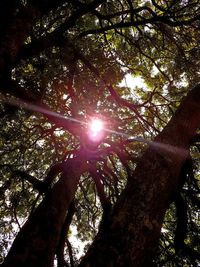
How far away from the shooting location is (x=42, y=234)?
154 inches

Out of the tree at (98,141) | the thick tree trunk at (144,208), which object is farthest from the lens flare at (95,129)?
the thick tree trunk at (144,208)

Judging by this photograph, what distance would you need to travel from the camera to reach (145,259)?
168 cm

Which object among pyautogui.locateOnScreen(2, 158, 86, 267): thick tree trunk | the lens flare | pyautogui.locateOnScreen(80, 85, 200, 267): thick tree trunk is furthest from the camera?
the lens flare

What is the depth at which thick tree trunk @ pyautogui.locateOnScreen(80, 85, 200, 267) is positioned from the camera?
5.23ft

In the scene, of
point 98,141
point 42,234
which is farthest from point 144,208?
point 98,141

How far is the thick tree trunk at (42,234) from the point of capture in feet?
11.6

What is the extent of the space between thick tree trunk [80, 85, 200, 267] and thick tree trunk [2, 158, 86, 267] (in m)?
2.33

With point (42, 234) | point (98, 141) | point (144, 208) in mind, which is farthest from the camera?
point (98, 141)

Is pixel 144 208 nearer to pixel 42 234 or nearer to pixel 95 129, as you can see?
pixel 42 234

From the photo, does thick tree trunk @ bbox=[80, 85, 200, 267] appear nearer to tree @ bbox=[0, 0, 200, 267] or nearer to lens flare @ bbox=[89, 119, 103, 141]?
tree @ bbox=[0, 0, 200, 267]

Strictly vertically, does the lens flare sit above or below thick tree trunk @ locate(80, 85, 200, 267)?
above

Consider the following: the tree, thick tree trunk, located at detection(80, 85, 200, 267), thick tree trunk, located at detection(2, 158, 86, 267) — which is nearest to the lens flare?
the tree

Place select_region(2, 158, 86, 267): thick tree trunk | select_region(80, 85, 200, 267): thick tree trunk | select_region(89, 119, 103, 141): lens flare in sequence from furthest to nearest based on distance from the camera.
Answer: select_region(89, 119, 103, 141): lens flare, select_region(2, 158, 86, 267): thick tree trunk, select_region(80, 85, 200, 267): thick tree trunk

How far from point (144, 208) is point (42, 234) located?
8.56ft
